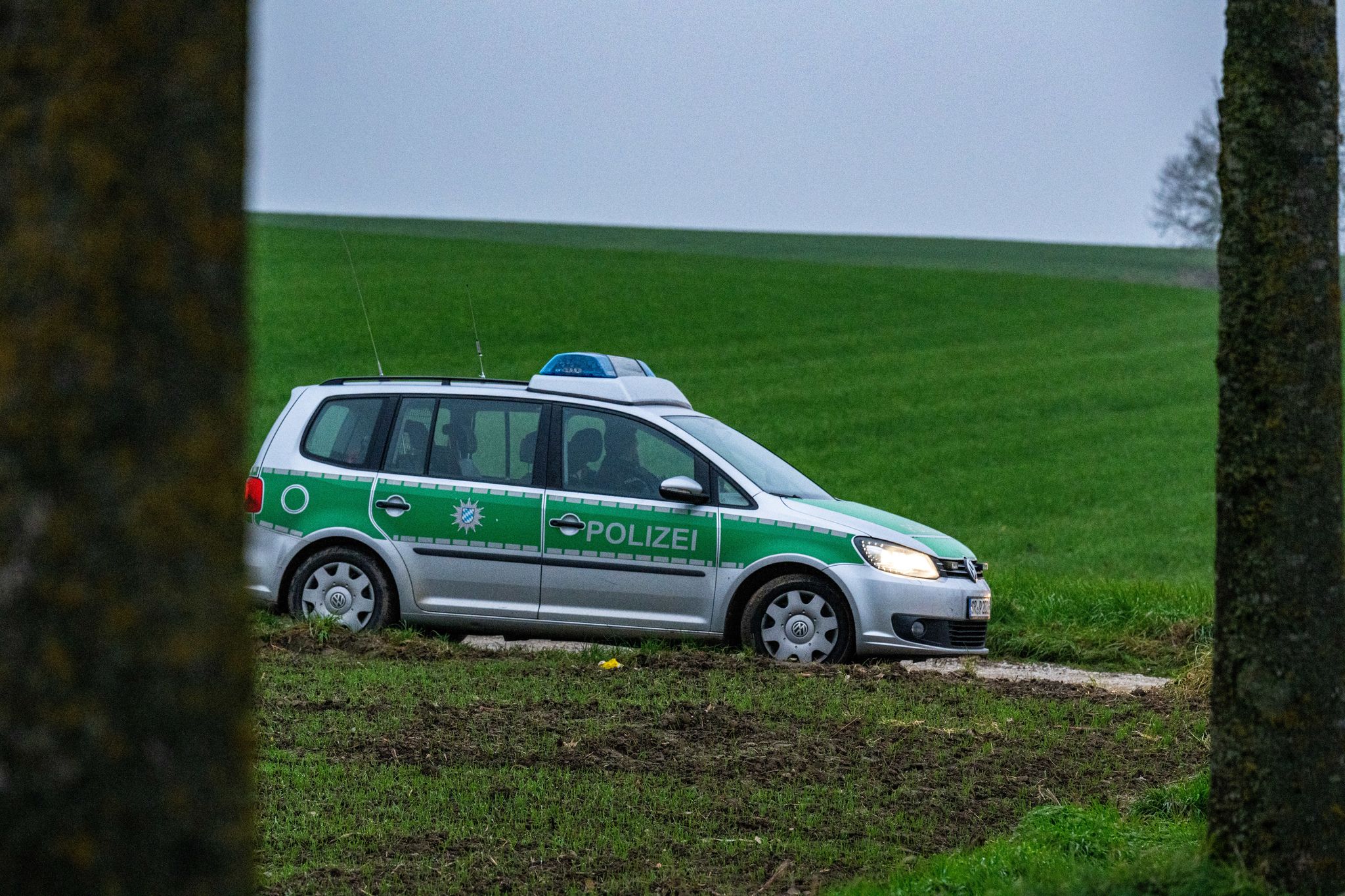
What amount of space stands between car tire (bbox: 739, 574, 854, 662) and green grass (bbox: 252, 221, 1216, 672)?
186 cm

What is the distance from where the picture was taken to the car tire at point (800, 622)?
946 centimetres

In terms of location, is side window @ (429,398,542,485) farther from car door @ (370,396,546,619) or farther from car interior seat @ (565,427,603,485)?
car interior seat @ (565,427,603,485)

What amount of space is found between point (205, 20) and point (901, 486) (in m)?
22.0

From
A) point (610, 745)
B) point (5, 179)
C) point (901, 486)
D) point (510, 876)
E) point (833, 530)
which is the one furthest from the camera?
point (901, 486)

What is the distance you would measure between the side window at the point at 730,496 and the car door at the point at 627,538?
0.30ft

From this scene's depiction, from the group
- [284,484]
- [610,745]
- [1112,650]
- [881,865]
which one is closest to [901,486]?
[1112,650]

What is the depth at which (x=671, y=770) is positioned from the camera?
20.3 ft

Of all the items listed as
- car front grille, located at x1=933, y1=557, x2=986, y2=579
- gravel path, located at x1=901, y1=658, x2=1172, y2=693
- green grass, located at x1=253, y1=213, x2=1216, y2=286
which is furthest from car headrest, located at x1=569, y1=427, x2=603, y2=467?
green grass, located at x1=253, y1=213, x2=1216, y2=286

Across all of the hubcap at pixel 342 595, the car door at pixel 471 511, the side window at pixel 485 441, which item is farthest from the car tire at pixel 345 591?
the side window at pixel 485 441

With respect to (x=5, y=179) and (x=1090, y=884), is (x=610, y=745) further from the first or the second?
(x=5, y=179)

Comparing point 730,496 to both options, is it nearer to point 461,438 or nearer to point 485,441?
point 485,441

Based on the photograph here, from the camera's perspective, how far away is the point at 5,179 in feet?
5.88

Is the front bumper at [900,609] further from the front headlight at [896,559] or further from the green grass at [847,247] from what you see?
the green grass at [847,247]

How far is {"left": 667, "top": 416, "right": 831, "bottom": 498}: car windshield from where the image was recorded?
10078 millimetres
